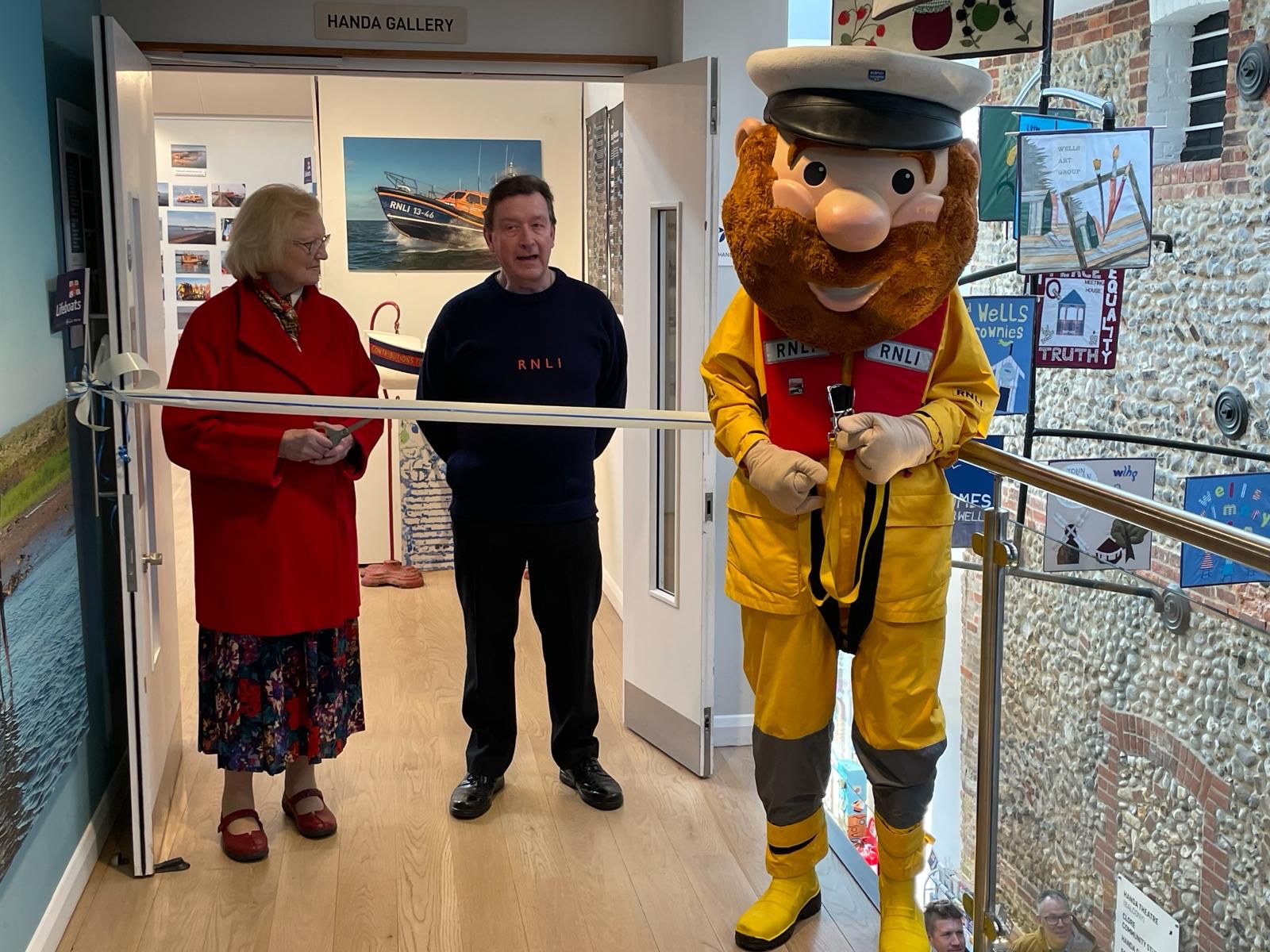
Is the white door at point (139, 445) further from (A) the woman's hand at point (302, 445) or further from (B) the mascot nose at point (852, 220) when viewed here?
(B) the mascot nose at point (852, 220)

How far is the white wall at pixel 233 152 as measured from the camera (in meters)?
8.92

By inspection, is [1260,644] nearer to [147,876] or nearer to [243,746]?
[243,746]

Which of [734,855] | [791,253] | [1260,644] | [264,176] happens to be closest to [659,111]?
[791,253]

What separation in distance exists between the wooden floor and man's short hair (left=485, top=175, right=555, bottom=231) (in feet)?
4.91

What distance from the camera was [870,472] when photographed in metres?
2.06

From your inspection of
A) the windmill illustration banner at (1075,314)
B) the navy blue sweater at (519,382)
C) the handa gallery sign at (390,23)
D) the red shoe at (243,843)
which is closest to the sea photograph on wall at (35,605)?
the red shoe at (243,843)

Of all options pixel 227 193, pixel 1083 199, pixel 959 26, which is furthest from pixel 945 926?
pixel 227 193

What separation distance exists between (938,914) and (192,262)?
818cm

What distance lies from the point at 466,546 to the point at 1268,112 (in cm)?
299

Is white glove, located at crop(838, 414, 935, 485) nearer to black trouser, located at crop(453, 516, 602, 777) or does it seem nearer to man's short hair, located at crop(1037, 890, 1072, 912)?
man's short hair, located at crop(1037, 890, 1072, 912)

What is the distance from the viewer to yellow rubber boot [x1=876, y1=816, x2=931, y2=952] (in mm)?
2338

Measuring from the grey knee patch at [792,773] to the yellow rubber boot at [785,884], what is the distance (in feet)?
0.13

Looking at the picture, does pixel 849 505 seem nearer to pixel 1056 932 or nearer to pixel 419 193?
pixel 1056 932

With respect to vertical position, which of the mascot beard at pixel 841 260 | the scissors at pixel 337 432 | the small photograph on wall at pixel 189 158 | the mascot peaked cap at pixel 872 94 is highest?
the small photograph on wall at pixel 189 158
